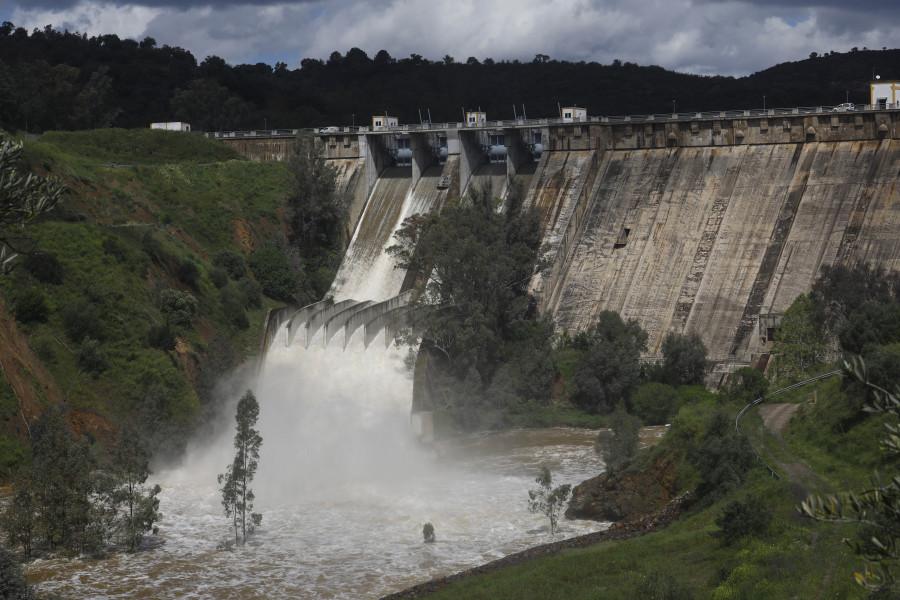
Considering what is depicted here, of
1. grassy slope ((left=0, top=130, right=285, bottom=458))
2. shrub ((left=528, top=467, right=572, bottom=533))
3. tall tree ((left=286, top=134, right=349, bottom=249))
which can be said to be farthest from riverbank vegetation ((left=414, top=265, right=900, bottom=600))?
tall tree ((left=286, top=134, right=349, bottom=249))

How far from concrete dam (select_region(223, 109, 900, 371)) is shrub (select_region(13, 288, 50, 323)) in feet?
66.1

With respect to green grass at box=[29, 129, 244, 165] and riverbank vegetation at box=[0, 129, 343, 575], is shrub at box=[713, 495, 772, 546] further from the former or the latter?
green grass at box=[29, 129, 244, 165]

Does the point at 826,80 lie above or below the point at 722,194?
above

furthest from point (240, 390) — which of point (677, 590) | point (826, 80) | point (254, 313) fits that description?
point (826, 80)

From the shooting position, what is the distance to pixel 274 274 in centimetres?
6047

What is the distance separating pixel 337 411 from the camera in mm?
49531

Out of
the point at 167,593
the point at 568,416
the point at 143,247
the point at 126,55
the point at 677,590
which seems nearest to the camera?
the point at 677,590

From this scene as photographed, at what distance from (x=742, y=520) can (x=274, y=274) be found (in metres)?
38.3

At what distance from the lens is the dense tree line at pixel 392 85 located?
4441 inches

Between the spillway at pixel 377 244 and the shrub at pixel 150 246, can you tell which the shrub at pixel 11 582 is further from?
the spillway at pixel 377 244

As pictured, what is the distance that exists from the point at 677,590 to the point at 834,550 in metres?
3.99

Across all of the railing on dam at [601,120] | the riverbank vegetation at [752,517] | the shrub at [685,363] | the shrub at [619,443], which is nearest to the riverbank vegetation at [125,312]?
the railing on dam at [601,120]

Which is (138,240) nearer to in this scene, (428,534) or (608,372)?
(608,372)

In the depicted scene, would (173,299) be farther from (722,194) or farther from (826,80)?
(826,80)
